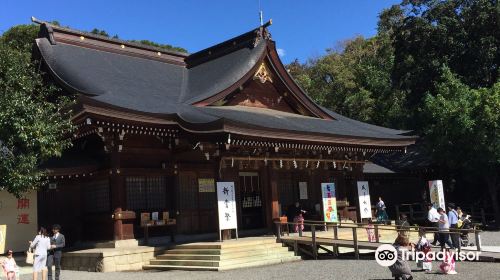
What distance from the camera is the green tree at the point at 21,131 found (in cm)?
1108

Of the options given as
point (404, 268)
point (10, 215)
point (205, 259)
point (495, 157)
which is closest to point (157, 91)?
point (10, 215)

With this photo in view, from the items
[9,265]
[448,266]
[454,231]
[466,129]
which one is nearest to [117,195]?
[9,265]

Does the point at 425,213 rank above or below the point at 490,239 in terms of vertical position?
above

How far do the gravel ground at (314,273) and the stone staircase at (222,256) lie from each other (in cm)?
51

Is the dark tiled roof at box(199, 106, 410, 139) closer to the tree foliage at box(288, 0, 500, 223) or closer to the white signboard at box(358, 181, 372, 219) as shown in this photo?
the white signboard at box(358, 181, 372, 219)

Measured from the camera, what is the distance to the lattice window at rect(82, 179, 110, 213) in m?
15.4

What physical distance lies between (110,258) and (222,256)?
3.05 meters

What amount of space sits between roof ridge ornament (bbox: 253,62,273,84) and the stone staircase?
7386 mm

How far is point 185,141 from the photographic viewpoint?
15.7 metres

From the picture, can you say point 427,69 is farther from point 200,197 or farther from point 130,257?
point 130,257

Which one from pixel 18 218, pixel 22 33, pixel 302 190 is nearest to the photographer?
pixel 18 218

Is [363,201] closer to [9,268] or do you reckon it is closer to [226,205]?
[226,205]

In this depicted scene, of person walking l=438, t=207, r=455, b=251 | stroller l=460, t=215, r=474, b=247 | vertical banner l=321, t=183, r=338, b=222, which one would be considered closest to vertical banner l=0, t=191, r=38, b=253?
vertical banner l=321, t=183, r=338, b=222

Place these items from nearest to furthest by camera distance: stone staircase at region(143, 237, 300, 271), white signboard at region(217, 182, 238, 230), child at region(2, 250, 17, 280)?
child at region(2, 250, 17, 280) < stone staircase at region(143, 237, 300, 271) < white signboard at region(217, 182, 238, 230)
